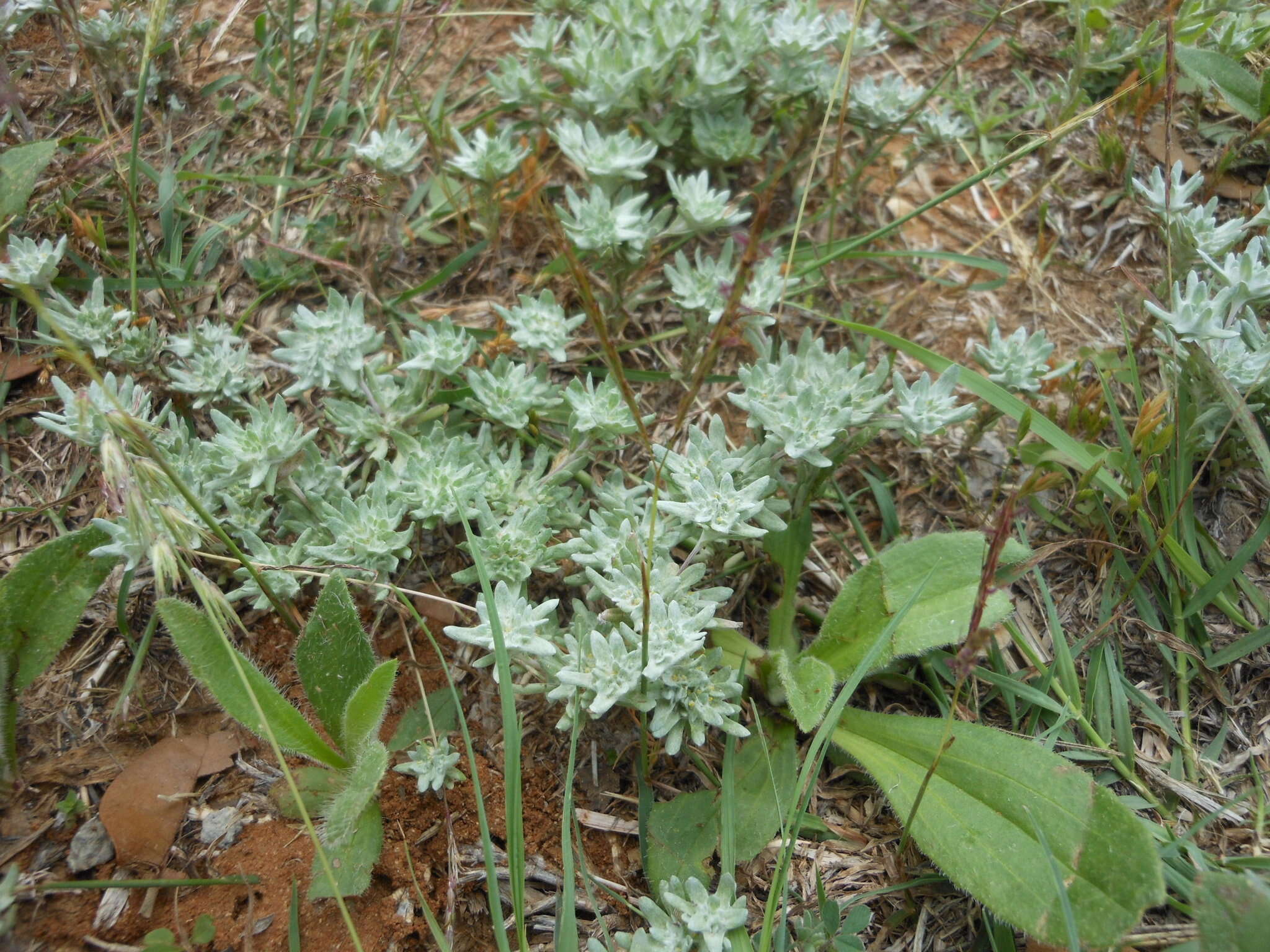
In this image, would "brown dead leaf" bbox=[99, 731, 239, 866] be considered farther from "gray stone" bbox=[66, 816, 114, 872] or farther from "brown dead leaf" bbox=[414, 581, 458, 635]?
"brown dead leaf" bbox=[414, 581, 458, 635]

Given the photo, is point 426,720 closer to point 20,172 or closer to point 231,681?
point 231,681

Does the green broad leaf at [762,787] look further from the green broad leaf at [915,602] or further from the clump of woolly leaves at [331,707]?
the clump of woolly leaves at [331,707]

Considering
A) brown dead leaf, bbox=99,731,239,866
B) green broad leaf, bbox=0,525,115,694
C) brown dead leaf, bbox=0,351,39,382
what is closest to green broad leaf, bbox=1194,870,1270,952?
brown dead leaf, bbox=99,731,239,866

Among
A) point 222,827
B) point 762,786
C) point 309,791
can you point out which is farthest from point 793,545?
point 222,827

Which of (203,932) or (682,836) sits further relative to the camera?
(682,836)

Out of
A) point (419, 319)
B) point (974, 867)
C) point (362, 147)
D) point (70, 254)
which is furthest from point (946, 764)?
point (70, 254)

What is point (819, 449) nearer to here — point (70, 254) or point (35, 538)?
point (35, 538)
